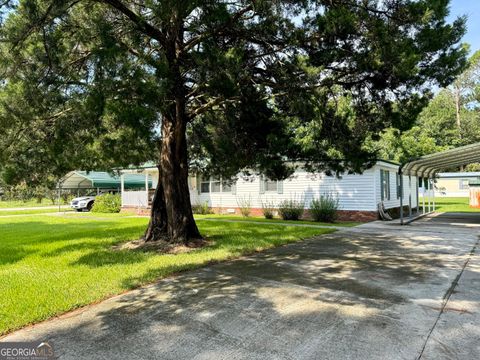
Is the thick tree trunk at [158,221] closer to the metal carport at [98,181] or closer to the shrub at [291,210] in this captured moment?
the shrub at [291,210]

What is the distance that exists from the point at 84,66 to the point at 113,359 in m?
7.07

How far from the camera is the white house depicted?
50.9ft

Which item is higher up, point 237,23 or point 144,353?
point 237,23

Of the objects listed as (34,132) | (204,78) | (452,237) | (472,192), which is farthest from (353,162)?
A: (472,192)

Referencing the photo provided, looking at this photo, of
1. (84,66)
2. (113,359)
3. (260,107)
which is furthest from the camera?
(260,107)

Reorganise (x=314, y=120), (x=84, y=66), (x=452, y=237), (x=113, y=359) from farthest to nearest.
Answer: (x=452, y=237), (x=84, y=66), (x=314, y=120), (x=113, y=359)

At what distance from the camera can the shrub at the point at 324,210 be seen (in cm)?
1543

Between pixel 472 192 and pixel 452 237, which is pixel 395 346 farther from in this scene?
pixel 472 192

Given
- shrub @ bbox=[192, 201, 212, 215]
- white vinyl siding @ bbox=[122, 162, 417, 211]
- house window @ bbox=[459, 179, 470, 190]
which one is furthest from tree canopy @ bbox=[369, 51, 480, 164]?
shrub @ bbox=[192, 201, 212, 215]

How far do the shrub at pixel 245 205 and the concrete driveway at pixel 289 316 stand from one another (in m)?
11.4

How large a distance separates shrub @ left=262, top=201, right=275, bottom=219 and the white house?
0.74ft

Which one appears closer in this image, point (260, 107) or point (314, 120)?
point (314, 120)

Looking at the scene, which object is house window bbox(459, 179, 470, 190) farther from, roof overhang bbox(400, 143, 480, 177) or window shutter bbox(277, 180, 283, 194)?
window shutter bbox(277, 180, 283, 194)

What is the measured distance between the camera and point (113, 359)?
3.16 meters
